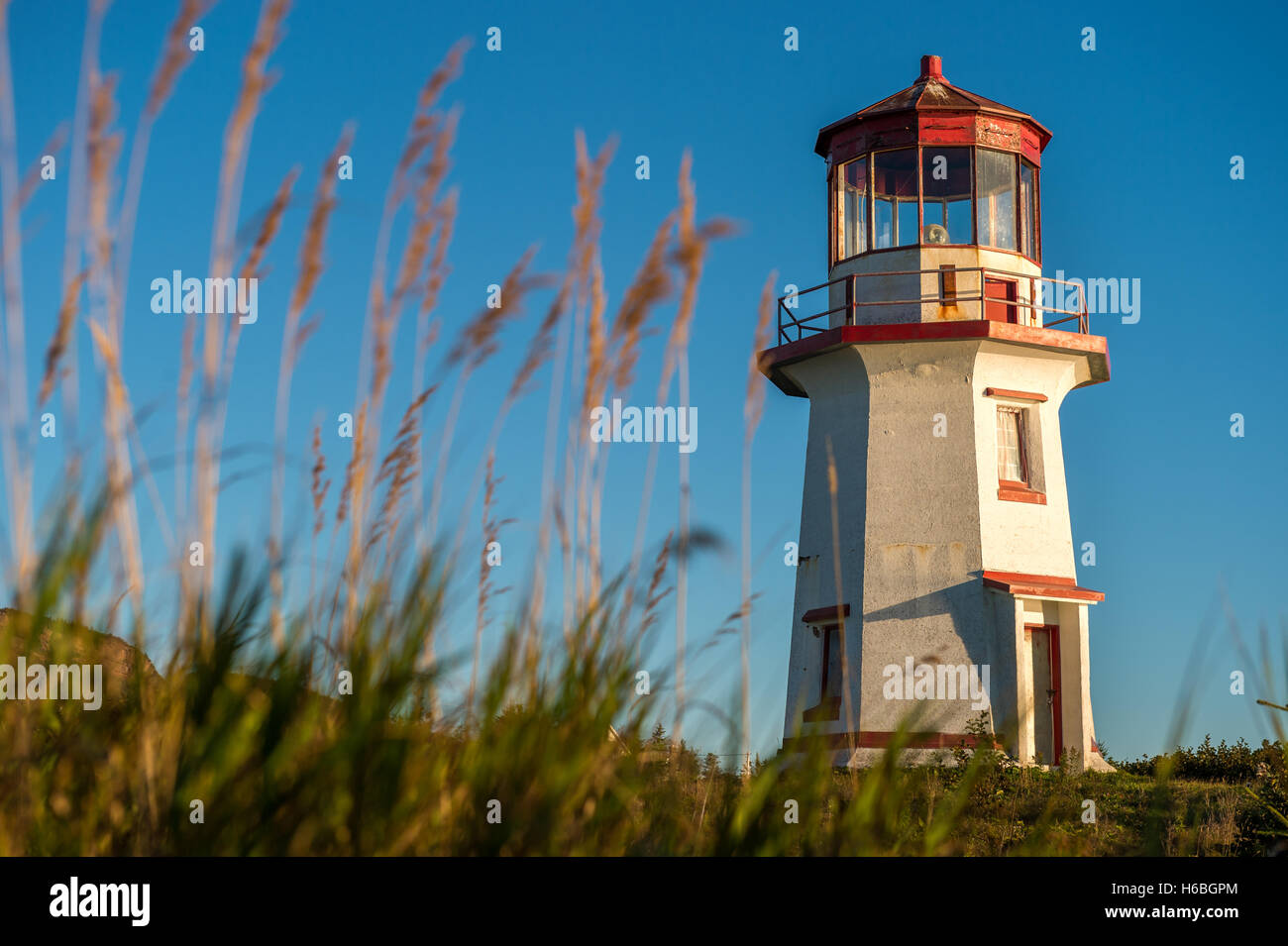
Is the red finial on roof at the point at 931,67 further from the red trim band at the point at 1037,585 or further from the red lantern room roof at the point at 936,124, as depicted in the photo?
the red trim band at the point at 1037,585

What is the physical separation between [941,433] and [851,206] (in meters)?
4.18

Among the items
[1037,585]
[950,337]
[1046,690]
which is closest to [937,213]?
[950,337]

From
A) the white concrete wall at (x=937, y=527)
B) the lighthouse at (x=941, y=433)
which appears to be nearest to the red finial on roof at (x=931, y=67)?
the lighthouse at (x=941, y=433)

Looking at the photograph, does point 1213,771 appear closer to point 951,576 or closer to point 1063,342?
point 951,576

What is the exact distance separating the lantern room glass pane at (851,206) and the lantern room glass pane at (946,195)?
3.18ft

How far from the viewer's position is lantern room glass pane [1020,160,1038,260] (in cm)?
2017

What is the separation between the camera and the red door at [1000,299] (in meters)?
19.6

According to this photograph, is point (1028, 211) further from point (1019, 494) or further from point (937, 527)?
point (937, 527)

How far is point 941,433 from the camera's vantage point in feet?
62.2

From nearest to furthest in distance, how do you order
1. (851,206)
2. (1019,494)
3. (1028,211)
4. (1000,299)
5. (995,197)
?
(1019,494), (1000,299), (995,197), (1028,211), (851,206)

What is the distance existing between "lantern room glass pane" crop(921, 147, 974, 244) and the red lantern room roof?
0.27 m
